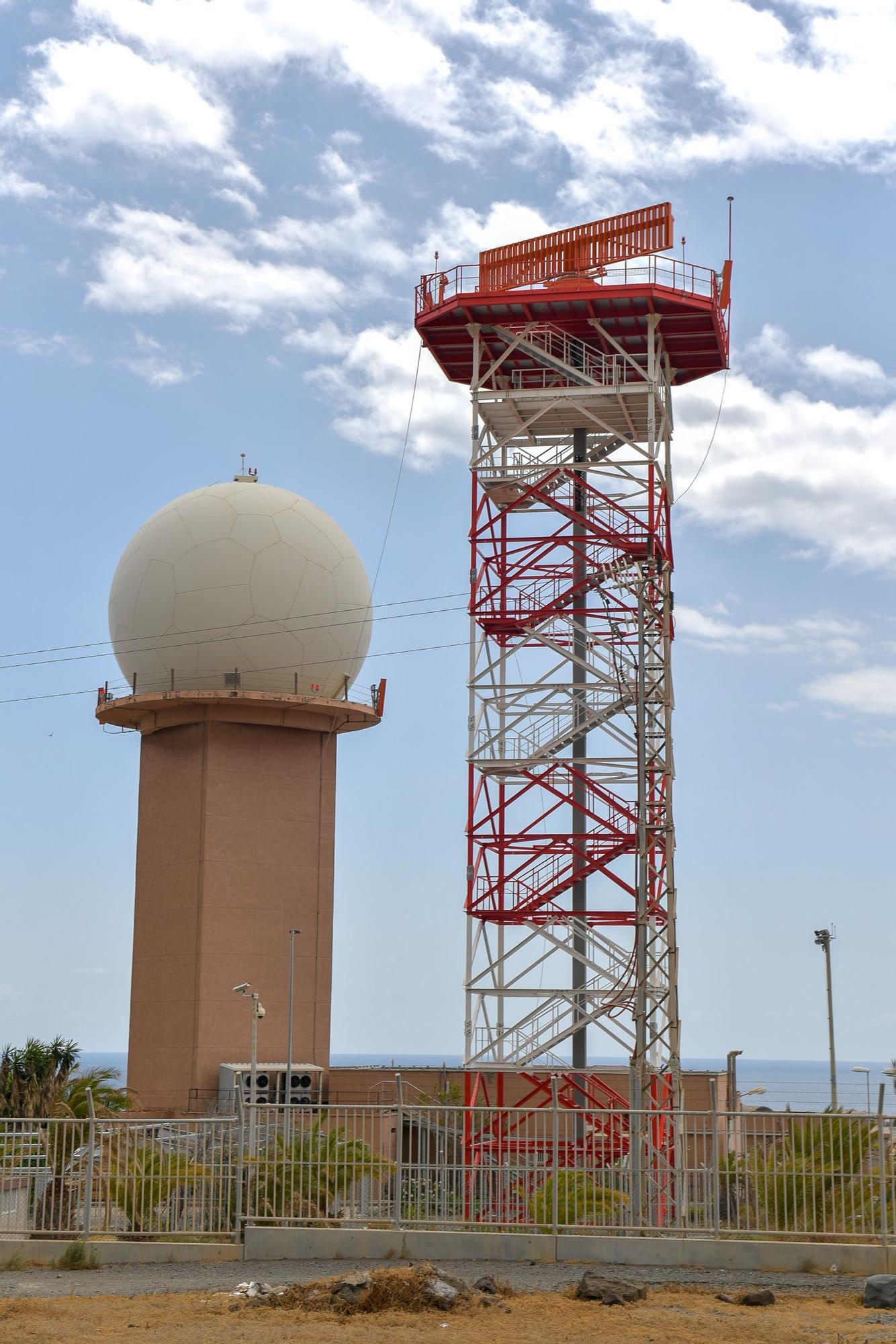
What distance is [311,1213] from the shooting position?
19.2 m

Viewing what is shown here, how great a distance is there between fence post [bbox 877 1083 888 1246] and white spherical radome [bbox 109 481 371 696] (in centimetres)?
2973

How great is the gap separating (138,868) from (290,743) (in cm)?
554

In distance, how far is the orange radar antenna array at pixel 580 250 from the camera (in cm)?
4009

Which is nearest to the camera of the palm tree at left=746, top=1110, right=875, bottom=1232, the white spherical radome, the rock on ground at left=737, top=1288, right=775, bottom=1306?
the rock on ground at left=737, top=1288, right=775, bottom=1306

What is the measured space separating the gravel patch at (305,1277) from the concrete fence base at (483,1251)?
12cm

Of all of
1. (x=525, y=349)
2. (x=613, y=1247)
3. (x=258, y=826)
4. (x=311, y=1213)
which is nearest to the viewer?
(x=613, y=1247)

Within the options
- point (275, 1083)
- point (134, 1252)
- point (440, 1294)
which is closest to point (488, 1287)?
point (440, 1294)

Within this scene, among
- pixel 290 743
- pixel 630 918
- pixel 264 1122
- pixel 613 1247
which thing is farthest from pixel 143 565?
pixel 613 1247

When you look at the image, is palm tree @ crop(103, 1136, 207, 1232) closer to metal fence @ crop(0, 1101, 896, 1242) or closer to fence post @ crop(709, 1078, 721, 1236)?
metal fence @ crop(0, 1101, 896, 1242)

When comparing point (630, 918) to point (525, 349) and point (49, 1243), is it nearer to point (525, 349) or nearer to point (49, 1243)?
point (525, 349)

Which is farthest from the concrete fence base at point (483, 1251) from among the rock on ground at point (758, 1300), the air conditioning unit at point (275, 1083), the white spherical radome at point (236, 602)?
the white spherical radome at point (236, 602)

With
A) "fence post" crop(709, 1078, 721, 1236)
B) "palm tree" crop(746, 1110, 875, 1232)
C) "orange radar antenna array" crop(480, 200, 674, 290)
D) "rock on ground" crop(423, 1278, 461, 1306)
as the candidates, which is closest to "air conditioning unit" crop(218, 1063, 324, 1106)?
"orange radar antenna array" crop(480, 200, 674, 290)

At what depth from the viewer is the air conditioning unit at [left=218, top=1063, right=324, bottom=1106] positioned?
4278cm

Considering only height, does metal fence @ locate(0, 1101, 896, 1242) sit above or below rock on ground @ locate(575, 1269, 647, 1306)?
above
